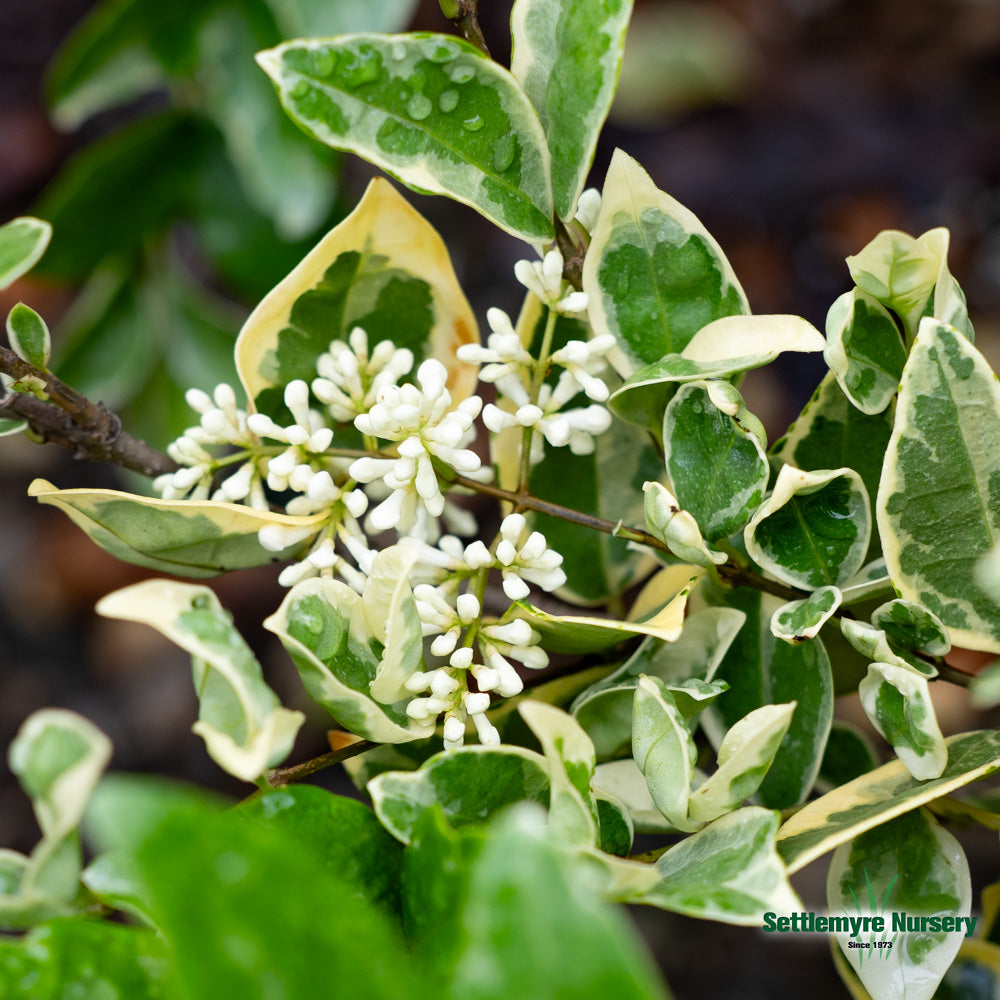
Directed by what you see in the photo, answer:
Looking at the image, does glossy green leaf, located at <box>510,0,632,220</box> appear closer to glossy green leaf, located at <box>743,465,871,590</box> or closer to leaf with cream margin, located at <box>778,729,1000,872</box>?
glossy green leaf, located at <box>743,465,871,590</box>

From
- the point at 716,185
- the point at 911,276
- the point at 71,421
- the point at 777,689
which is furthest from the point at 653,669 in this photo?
the point at 716,185

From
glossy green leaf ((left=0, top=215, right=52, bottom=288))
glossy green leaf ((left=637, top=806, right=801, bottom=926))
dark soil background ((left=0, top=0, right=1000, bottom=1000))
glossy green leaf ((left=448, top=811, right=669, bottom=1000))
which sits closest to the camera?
glossy green leaf ((left=448, top=811, right=669, bottom=1000))

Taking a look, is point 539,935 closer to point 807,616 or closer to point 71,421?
point 807,616

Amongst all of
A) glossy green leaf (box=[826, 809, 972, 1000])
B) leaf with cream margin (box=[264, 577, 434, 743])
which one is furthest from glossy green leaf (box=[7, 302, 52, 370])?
glossy green leaf (box=[826, 809, 972, 1000])

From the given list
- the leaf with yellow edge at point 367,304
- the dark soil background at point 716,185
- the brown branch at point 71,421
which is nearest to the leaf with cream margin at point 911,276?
the leaf with yellow edge at point 367,304

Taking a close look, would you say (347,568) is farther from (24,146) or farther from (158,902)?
(24,146)

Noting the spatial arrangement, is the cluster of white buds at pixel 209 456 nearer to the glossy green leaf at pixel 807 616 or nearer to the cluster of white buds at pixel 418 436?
the cluster of white buds at pixel 418 436
